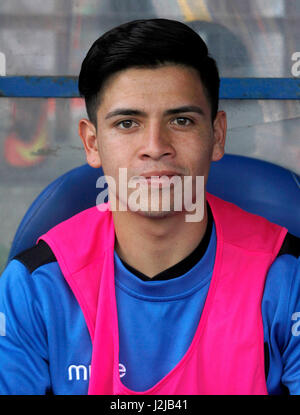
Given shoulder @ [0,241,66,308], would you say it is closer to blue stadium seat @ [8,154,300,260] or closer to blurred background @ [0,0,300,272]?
blue stadium seat @ [8,154,300,260]

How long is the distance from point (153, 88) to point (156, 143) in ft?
0.33

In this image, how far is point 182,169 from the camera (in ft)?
2.86

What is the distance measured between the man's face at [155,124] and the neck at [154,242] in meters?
0.07

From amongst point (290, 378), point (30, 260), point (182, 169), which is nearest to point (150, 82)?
point (182, 169)

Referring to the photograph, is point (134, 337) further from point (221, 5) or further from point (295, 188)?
point (221, 5)

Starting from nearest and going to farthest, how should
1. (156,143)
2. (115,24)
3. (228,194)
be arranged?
(156,143) → (228,194) → (115,24)

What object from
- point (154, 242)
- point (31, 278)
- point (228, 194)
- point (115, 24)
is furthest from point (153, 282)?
point (115, 24)

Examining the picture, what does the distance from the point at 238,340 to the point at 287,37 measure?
0.81 meters

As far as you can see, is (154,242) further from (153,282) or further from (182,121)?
(182,121)

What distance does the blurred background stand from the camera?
1347 mm

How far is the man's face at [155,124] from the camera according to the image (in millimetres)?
861

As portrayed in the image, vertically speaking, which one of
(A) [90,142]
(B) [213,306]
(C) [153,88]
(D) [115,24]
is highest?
(D) [115,24]

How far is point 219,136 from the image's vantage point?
102cm

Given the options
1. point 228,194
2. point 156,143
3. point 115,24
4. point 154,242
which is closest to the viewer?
point 156,143
